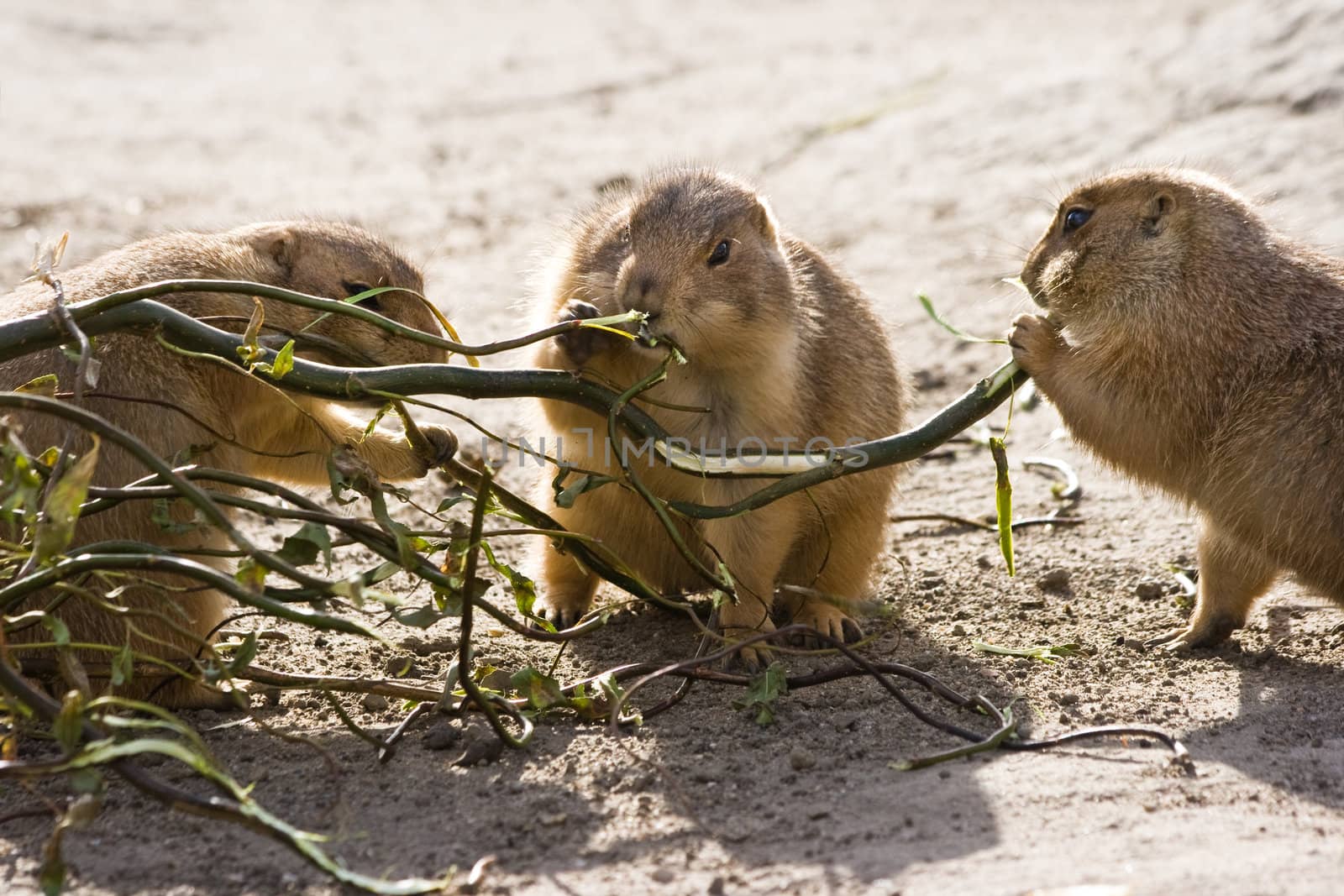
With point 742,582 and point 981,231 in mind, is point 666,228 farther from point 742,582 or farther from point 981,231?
point 981,231

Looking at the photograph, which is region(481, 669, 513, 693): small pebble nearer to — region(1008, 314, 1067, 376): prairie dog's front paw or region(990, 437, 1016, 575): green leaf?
region(990, 437, 1016, 575): green leaf

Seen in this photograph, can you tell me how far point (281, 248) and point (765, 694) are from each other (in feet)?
8.30

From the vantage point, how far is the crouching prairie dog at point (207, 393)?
15.4ft

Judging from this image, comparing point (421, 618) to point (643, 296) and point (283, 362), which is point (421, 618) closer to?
point (283, 362)

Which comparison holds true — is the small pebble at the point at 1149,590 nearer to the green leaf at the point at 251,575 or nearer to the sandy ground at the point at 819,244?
the sandy ground at the point at 819,244

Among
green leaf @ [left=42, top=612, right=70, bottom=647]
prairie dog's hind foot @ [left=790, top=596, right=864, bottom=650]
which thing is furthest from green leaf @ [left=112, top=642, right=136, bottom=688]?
prairie dog's hind foot @ [left=790, top=596, right=864, bottom=650]

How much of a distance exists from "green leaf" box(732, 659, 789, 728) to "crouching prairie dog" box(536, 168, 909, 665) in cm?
32

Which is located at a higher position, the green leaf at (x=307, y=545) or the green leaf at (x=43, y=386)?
the green leaf at (x=43, y=386)

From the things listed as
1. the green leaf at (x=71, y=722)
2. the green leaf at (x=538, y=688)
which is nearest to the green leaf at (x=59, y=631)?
the green leaf at (x=71, y=722)

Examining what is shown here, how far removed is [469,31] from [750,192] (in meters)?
12.9

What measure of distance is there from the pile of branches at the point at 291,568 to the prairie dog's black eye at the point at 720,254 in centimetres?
60

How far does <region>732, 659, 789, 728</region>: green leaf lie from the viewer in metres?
4.65

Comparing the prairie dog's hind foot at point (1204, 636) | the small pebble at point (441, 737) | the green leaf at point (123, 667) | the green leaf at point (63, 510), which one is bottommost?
the prairie dog's hind foot at point (1204, 636)

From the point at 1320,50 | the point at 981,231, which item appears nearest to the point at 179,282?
the point at 981,231
